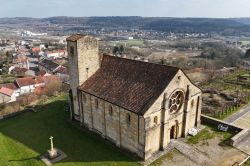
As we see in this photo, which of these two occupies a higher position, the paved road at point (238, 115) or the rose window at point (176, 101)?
the rose window at point (176, 101)

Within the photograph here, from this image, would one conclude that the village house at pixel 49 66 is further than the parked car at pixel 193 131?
Yes

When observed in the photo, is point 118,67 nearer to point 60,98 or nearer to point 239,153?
point 239,153

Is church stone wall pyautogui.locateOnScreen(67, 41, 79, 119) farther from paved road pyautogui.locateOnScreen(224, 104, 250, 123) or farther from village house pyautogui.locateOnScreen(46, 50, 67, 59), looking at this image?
village house pyautogui.locateOnScreen(46, 50, 67, 59)

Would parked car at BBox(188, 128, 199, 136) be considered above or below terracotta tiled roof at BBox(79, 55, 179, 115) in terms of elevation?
below

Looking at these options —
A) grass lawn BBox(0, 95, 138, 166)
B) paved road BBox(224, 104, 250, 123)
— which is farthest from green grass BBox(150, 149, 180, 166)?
paved road BBox(224, 104, 250, 123)

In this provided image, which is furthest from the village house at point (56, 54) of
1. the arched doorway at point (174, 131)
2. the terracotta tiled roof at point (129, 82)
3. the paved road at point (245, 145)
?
the paved road at point (245, 145)

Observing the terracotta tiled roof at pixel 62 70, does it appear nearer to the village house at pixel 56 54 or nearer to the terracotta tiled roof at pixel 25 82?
the terracotta tiled roof at pixel 25 82

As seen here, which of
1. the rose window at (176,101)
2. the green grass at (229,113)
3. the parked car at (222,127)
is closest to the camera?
the rose window at (176,101)

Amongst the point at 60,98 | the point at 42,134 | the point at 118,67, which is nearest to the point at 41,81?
the point at 60,98
